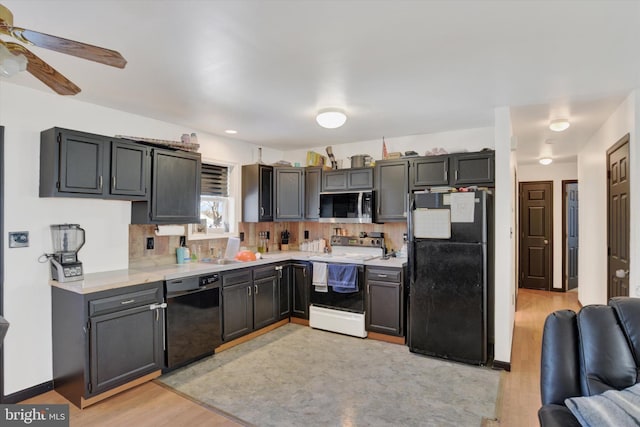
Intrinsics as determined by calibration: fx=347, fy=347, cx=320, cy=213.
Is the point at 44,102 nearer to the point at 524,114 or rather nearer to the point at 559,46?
the point at 559,46

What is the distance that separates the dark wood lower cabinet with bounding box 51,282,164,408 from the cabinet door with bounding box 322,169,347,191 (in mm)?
2608

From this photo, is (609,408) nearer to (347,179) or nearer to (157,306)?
(157,306)

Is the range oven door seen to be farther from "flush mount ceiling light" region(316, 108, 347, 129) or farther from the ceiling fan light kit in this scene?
the ceiling fan light kit

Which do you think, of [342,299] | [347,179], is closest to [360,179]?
[347,179]

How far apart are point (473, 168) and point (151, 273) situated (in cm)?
350

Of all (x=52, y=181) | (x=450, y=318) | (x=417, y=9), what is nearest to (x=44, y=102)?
(x=52, y=181)

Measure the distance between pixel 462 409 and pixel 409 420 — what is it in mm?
469

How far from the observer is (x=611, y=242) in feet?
12.0

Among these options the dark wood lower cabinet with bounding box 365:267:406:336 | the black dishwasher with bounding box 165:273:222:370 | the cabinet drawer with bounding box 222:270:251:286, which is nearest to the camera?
the black dishwasher with bounding box 165:273:222:370

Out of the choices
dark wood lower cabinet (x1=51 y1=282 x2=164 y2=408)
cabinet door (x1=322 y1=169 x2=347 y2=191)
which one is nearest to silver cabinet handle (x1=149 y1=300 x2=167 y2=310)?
dark wood lower cabinet (x1=51 y1=282 x2=164 y2=408)

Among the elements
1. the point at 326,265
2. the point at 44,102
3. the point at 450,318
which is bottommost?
the point at 450,318

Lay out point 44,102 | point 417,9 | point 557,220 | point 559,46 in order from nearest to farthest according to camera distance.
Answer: point 417,9, point 559,46, point 44,102, point 557,220

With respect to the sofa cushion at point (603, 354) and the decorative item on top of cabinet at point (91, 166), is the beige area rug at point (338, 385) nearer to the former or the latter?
the sofa cushion at point (603, 354)

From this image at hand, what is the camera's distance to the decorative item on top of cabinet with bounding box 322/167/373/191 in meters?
4.65
